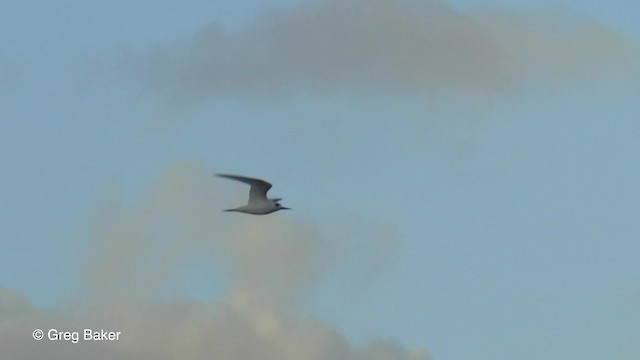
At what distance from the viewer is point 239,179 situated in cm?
12556

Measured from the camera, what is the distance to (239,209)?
433ft

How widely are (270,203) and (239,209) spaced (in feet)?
7.62

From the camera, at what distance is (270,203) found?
437 feet

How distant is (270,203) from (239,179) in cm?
801

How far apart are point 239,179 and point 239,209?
671 centimetres
